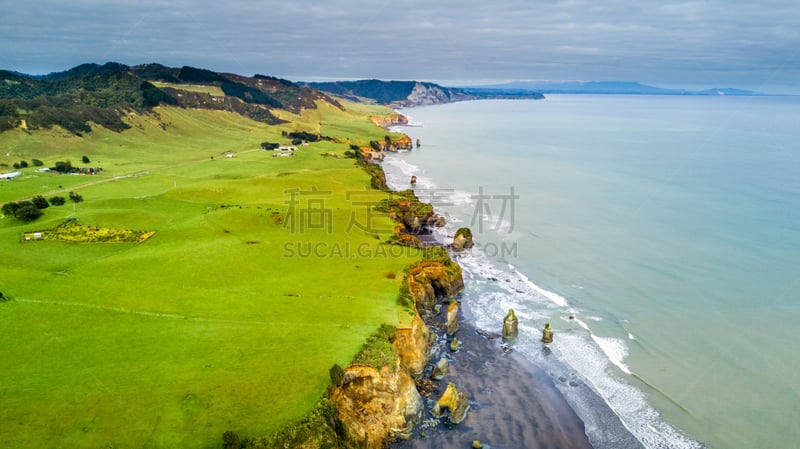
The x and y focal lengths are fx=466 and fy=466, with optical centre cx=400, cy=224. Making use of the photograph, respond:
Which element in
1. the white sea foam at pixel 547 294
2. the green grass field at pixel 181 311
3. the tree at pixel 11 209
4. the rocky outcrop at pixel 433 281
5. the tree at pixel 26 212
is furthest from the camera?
the tree at pixel 11 209

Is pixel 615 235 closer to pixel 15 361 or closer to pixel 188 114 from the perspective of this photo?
pixel 15 361

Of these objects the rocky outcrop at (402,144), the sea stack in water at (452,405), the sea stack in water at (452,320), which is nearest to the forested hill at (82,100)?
the rocky outcrop at (402,144)

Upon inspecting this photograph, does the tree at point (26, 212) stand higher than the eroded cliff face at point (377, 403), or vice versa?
the tree at point (26, 212)

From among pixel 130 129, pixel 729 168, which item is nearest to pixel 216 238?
pixel 130 129

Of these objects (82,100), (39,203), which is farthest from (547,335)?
(82,100)

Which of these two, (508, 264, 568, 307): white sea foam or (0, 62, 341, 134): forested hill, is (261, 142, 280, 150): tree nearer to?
(0, 62, 341, 134): forested hill

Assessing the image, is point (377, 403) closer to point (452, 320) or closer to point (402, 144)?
point (452, 320)

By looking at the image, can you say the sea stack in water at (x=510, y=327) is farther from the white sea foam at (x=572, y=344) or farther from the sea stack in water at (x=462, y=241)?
the sea stack in water at (x=462, y=241)
